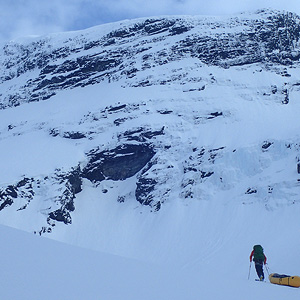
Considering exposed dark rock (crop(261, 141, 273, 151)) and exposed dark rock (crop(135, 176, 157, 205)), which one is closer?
exposed dark rock (crop(261, 141, 273, 151))

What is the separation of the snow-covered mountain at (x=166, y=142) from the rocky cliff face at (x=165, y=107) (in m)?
0.21

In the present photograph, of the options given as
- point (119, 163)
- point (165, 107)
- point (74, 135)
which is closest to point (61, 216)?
point (119, 163)

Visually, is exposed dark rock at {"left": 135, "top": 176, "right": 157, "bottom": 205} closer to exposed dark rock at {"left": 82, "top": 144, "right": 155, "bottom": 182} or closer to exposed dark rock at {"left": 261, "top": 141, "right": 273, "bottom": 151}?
exposed dark rock at {"left": 82, "top": 144, "right": 155, "bottom": 182}

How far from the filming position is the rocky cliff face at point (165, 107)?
50.8 meters

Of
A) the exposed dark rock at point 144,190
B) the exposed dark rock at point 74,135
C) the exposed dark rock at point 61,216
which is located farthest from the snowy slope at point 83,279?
the exposed dark rock at point 74,135

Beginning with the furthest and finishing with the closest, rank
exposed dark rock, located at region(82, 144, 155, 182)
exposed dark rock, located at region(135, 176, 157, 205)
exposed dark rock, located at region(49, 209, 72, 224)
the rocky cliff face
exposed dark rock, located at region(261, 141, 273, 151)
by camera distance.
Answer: exposed dark rock, located at region(82, 144, 155, 182) < exposed dark rock, located at region(135, 176, 157, 205) < exposed dark rock, located at region(261, 141, 273, 151) < the rocky cliff face < exposed dark rock, located at region(49, 209, 72, 224)

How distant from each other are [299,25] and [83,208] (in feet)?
205

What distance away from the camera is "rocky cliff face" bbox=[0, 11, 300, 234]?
167 feet

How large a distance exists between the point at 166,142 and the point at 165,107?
8.42 metres

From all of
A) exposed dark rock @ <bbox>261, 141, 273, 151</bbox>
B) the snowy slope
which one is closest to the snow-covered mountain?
exposed dark rock @ <bbox>261, 141, 273, 151</bbox>

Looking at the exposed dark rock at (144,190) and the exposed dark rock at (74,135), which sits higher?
the exposed dark rock at (74,135)

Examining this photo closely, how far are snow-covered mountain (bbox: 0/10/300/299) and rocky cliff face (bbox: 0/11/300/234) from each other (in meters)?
0.21

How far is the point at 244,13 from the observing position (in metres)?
92.5

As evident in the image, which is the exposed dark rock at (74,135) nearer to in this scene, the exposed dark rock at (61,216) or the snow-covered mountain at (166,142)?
the snow-covered mountain at (166,142)
